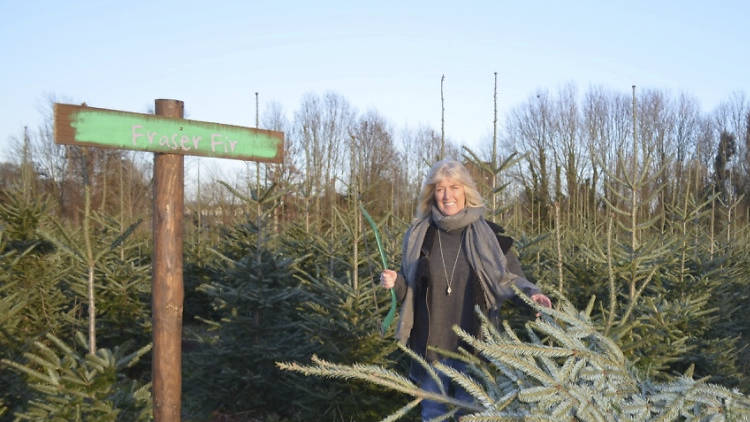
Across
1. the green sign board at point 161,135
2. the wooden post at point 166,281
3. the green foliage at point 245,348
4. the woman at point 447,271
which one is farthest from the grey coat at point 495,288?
the green foliage at point 245,348

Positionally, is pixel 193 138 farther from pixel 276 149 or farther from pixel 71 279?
pixel 71 279

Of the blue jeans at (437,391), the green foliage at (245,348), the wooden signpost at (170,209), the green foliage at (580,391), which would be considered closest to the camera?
the green foliage at (580,391)

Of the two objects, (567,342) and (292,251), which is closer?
(567,342)

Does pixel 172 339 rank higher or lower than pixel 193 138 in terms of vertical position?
lower

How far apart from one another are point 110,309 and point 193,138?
4959 millimetres

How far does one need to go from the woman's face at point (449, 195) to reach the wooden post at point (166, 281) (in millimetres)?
1345

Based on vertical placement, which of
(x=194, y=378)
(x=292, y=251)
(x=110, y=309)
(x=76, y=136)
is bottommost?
(x=194, y=378)

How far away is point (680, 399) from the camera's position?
1.17 m

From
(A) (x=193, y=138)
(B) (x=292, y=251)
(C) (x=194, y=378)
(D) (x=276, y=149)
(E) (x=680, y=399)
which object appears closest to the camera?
(E) (x=680, y=399)

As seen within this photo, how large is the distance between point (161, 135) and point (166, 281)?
695 millimetres

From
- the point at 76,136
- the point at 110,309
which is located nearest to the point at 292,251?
the point at 110,309

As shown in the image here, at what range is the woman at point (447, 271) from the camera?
2.82 meters

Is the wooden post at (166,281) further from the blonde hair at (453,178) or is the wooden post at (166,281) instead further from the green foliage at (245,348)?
the green foliage at (245,348)

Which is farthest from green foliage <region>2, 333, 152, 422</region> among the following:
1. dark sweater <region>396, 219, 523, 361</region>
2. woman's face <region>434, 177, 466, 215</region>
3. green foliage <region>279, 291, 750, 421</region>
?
green foliage <region>279, 291, 750, 421</region>
